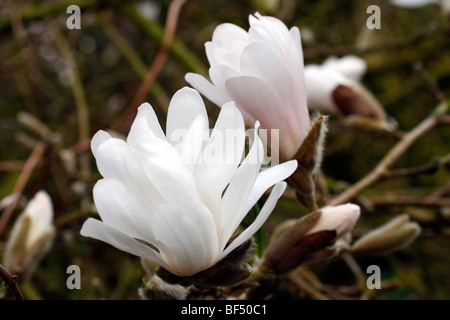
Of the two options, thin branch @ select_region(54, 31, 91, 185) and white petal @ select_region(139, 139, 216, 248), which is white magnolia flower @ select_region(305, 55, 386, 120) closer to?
white petal @ select_region(139, 139, 216, 248)

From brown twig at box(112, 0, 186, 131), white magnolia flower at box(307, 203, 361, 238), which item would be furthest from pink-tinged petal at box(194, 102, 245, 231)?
brown twig at box(112, 0, 186, 131)

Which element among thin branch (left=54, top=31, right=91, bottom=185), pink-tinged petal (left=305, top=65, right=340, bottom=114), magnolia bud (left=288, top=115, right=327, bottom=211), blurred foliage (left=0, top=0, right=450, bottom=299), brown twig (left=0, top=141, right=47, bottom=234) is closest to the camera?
magnolia bud (left=288, top=115, right=327, bottom=211)

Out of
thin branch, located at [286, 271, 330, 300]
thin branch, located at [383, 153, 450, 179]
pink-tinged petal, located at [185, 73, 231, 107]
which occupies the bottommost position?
thin branch, located at [286, 271, 330, 300]

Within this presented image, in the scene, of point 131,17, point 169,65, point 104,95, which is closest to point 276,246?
point 131,17

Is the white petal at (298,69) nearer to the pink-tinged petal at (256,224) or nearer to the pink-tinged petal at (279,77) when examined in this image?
the pink-tinged petal at (279,77)

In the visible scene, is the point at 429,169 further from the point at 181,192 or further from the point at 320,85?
the point at 181,192

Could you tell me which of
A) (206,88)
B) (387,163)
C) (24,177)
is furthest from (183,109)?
(24,177)
